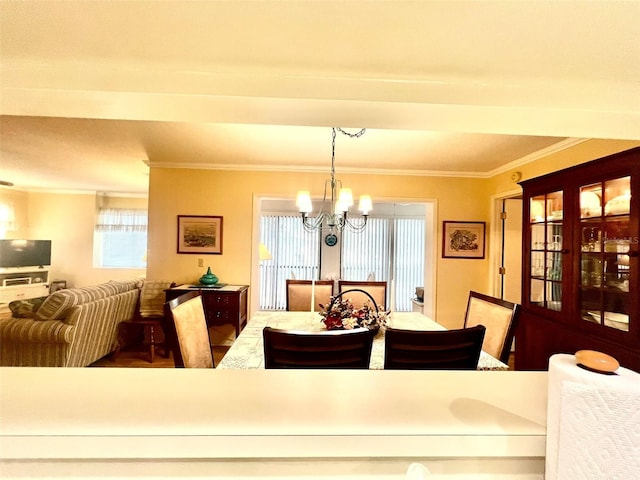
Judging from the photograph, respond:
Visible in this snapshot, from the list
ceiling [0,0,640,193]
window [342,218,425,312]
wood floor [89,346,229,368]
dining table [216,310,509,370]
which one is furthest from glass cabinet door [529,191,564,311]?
window [342,218,425,312]

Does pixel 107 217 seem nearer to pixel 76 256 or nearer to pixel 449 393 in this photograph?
pixel 76 256

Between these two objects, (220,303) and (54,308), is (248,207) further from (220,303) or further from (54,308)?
(54,308)

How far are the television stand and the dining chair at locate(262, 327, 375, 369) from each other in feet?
22.1

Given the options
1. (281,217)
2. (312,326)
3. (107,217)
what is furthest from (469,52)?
(107,217)

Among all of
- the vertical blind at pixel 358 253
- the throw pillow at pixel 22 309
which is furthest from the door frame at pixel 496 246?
the throw pillow at pixel 22 309

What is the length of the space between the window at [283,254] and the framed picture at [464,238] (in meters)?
2.96

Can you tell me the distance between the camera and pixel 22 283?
218 inches

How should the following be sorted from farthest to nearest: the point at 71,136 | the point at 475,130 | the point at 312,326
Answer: the point at 71,136, the point at 312,326, the point at 475,130

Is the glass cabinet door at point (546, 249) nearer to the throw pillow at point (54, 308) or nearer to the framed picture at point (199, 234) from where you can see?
the framed picture at point (199, 234)

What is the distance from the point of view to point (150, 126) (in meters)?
2.42

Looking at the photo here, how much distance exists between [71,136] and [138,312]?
206cm

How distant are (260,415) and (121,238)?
684cm

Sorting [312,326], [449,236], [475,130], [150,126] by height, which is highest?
[150,126]

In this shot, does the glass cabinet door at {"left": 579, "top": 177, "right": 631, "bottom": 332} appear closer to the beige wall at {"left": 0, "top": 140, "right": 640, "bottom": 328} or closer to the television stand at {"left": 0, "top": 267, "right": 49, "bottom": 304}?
the beige wall at {"left": 0, "top": 140, "right": 640, "bottom": 328}
